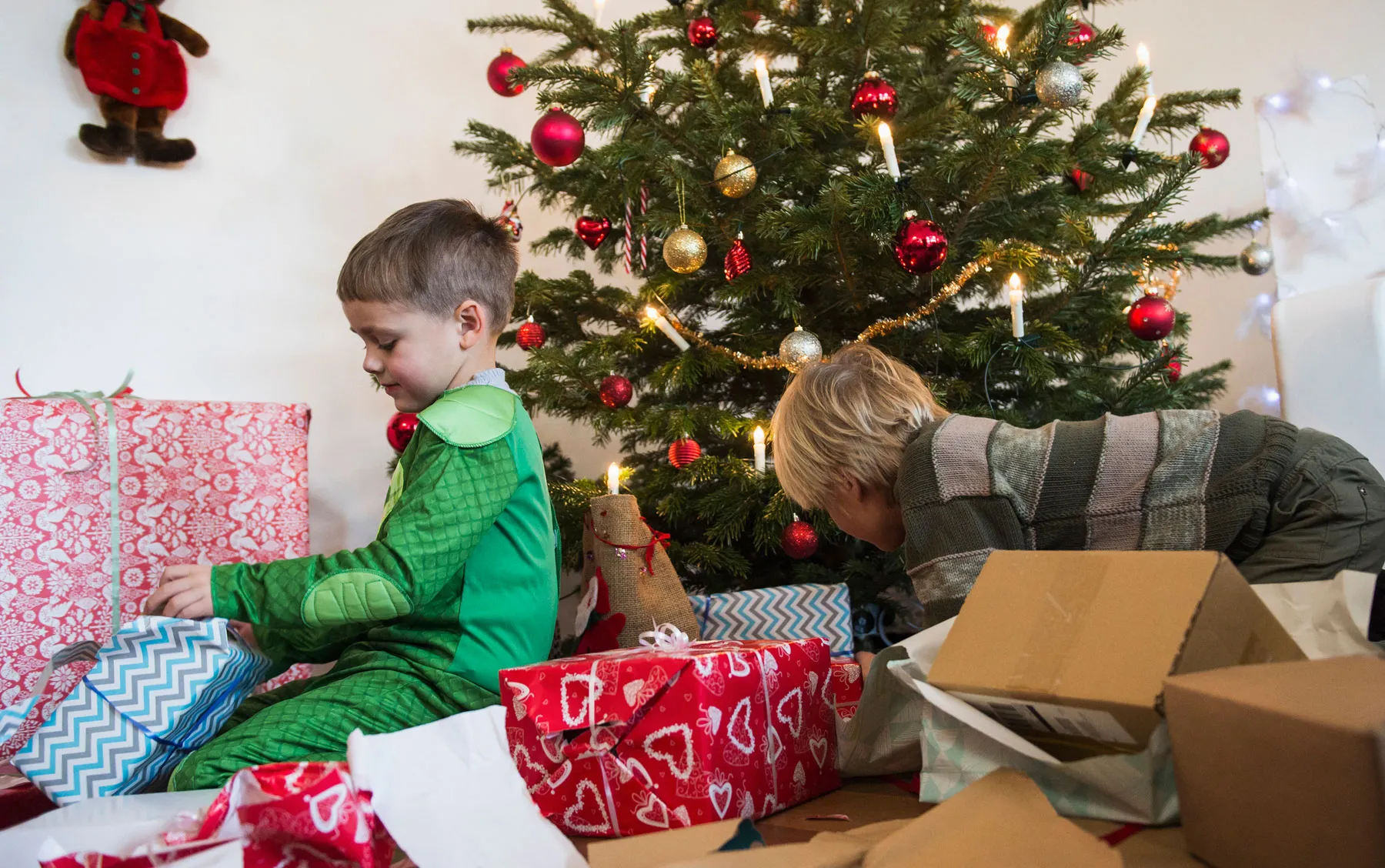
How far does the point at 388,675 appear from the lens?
1.05m

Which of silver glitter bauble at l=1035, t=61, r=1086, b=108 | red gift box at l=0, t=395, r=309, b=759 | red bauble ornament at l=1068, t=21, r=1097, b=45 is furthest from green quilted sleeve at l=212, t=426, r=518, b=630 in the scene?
red bauble ornament at l=1068, t=21, r=1097, b=45

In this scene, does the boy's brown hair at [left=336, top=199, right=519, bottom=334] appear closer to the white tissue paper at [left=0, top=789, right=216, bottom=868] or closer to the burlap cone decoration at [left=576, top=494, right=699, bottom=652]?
the burlap cone decoration at [left=576, top=494, right=699, bottom=652]

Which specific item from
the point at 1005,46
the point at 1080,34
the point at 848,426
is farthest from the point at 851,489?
the point at 1080,34

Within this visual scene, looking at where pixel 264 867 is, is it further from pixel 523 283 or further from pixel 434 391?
pixel 523 283

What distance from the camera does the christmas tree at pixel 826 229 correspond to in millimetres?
1503

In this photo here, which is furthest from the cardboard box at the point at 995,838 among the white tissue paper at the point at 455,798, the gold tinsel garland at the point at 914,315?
the gold tinsel garland at the point at 914,315

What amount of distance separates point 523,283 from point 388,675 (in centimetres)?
92

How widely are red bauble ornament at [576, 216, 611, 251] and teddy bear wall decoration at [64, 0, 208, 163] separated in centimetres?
96

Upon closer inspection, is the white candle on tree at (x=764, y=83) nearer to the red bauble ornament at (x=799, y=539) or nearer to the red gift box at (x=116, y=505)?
the red bauble ornament at (x=799, y=539)

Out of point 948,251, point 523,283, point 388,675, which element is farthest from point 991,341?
point 388,675

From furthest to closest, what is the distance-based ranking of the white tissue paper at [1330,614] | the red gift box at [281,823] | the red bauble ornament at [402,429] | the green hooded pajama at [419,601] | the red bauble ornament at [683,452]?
1. the red bauble ornament at [402,429]
2. the red bauble ornament at [683,452]
3. the green hooded pajama at [419,601]
4. the white tissue paper at [1330,614]
5. the red gift box at [281,823]

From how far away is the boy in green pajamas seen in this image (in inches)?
39.3

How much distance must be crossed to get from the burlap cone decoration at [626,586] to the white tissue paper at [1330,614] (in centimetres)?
80

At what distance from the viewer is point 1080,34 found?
1582 mm
